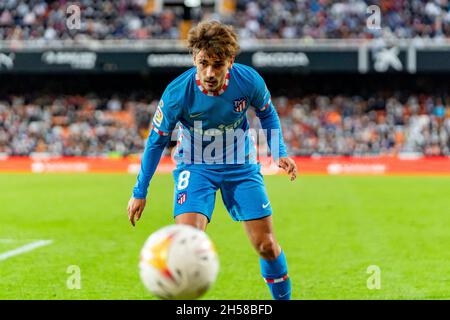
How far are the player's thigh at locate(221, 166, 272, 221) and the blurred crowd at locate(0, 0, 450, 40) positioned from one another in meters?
22.2

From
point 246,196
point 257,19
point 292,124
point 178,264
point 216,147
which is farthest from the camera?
point 257,19

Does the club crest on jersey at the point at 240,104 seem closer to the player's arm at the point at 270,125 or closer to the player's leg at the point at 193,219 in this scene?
the player's arm at the point at 270,125

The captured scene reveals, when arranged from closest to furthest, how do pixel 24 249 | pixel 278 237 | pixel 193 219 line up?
pixel 193 219 < pixel 24 249 < pixel 278 237

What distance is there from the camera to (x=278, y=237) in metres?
11.1

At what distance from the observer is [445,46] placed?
27484mm

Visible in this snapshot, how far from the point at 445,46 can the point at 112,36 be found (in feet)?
41.7

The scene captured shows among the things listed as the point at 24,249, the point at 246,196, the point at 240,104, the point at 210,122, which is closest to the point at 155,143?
the point at 210,122

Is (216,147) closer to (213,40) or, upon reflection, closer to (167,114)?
(167,114)

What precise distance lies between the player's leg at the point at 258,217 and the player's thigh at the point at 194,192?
0.59ft

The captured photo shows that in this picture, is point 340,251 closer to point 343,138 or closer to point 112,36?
point 343,138

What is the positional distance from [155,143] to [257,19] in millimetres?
24251

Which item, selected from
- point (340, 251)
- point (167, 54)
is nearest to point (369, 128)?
point (167, 54)

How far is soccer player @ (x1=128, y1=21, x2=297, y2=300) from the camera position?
545cm

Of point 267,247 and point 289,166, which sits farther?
point 289,166
